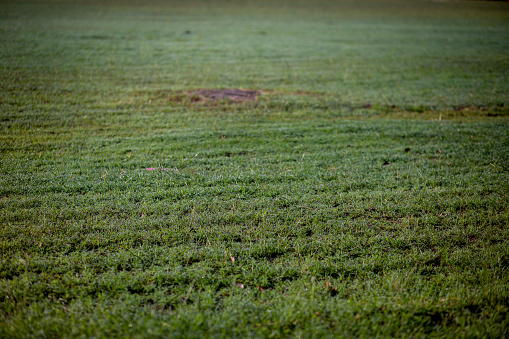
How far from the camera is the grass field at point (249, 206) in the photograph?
2734 millimetres

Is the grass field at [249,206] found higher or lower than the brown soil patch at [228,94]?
lower

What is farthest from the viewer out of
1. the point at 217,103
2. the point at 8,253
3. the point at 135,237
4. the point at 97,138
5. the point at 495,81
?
the point at 495,81

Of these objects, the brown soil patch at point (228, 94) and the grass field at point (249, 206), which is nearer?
the grass field at point (249, 206)

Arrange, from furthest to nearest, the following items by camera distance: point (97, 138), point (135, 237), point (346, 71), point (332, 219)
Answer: point (346, 71)
point (97, 138)
point (332, 219)
point (135, 237)

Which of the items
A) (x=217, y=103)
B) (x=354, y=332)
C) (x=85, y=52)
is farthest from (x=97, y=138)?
(x=85, y=52)

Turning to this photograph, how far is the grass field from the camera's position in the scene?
2734mm

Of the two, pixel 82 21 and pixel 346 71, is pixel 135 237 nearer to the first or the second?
pixel 346 71

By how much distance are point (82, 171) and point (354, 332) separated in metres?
4.18

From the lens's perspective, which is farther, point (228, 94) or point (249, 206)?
point (228, 94)

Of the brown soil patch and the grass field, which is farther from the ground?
the brown soil patch

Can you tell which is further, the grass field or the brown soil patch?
the brown soil patch

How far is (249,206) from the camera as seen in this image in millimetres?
4238

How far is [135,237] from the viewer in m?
3.58

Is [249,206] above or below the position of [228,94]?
below
